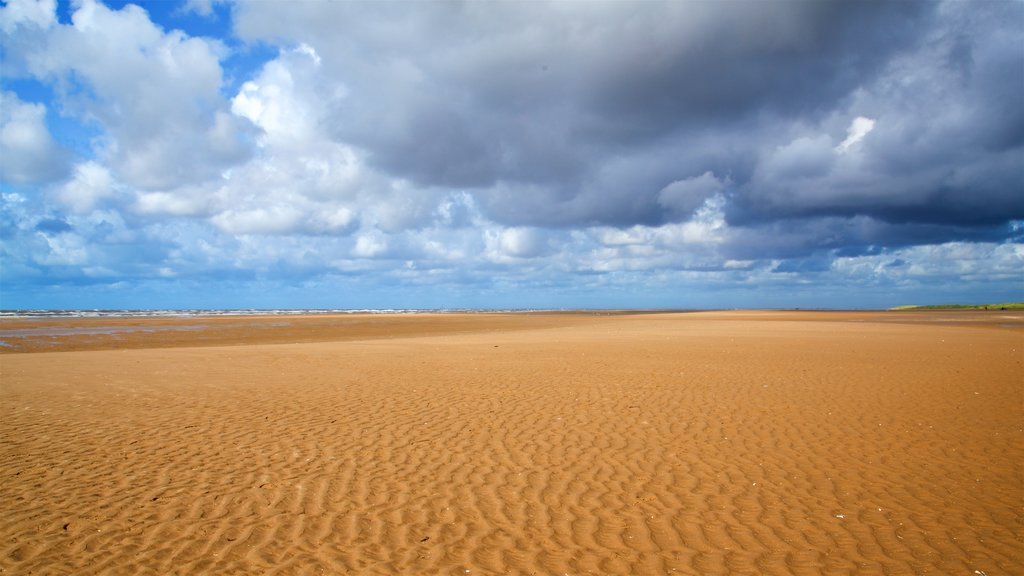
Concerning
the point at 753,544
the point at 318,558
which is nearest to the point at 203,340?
the point at 318,558

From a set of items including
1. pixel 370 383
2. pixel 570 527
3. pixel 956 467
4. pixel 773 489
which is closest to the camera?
pixel 570 527

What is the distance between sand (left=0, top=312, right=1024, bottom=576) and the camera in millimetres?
6023

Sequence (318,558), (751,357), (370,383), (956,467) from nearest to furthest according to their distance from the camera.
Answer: (318,558), (956,467), (370,383), (751,357)

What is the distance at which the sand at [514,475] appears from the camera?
6.02m

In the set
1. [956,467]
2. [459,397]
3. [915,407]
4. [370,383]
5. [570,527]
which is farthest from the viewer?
[370,383]

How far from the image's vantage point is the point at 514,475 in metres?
8.38

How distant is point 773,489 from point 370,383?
11.6m

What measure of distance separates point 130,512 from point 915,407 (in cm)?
1557

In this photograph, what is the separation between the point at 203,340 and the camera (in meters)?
37.8

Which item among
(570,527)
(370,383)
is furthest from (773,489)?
(370,383)

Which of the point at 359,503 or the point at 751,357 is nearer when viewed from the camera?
the point at 359,503

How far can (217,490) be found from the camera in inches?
303

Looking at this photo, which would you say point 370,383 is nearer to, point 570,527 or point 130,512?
point 130,512

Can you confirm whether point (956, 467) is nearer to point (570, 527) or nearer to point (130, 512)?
point (570, 527)
